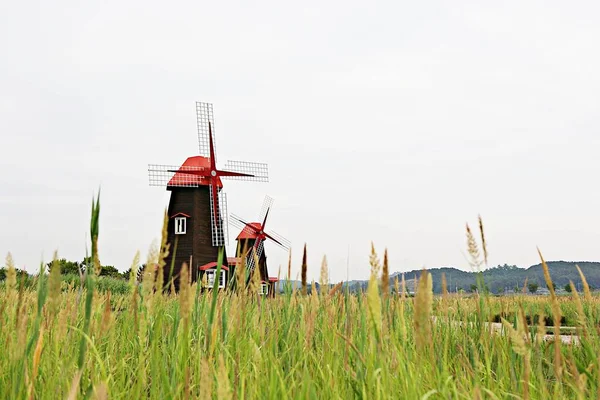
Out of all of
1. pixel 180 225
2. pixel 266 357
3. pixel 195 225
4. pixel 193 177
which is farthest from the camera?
pixel 193 177

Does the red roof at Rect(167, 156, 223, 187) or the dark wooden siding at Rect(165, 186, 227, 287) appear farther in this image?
the red roof at Rect(167, 156, 223, 187)

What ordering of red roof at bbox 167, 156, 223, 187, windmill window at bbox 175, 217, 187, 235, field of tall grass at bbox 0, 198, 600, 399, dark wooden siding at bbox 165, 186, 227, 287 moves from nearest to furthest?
field of tall grass at bbox 0, 198, 600, 399 < dark wooden siding at bbox 165, 186, 227, 287 < windmill window at bbox 175, 217, 187, 235 < red roof at bbox 167, 156, 223, 187

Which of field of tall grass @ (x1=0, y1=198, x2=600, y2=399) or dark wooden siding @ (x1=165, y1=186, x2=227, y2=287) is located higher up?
dark wooden siding @ (x1=165, y1=186, x2=227, y2=287)

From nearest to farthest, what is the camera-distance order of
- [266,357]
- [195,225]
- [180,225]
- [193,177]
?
[266,357] < [195,225] < [180,225] < [193,177]

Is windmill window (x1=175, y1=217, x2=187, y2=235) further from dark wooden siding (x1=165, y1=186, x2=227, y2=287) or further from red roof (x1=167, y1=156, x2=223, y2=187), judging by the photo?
red roof (x1=167, y1=156, x2=223, y2=187)

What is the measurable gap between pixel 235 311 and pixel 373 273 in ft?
5.08

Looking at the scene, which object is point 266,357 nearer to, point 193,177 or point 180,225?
Result: point 180,225

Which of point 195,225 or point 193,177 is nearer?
point 195,225

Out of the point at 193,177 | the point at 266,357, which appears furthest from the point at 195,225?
the point at 266,357

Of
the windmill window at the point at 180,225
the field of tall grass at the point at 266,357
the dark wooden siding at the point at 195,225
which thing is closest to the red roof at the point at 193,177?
the dark wooden siding at the point at 195,225

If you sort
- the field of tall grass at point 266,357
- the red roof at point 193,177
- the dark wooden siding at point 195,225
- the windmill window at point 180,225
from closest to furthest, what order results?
1. the field of tall grass at point 266,357
2. the dark wooden siding at point 195,225
3. the windmill window at point 180,225
4. the red roof at point 193,177

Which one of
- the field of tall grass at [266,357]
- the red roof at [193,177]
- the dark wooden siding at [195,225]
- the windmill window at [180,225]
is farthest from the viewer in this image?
the red roof at [193,177]

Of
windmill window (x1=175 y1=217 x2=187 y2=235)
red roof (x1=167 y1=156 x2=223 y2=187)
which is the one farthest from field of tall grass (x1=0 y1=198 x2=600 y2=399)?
red roof (x1=167 y1=156 x2=223 y2=187)

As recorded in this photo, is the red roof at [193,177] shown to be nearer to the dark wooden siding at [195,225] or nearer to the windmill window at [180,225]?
the dark wooden siding at [195,225]
